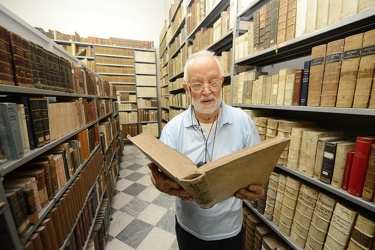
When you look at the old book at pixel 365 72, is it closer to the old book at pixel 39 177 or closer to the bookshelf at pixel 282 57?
the bookshelf at pixel 282 57

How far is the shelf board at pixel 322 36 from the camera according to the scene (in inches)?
27.8

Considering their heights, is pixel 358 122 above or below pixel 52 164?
above

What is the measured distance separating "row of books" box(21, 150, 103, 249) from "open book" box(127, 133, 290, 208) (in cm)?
56

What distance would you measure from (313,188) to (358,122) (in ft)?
1.59

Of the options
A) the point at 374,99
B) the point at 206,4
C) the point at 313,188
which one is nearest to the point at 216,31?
the point at 206,4

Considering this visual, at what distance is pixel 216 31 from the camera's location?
5.92 ft

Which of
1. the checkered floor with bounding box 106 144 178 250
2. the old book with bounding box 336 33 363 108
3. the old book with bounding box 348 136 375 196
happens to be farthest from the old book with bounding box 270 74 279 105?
the checkered floor with bounding box 106 144 178 250

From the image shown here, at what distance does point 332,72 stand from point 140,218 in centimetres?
218

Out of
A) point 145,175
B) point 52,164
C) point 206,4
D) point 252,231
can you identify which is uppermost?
point 206,4

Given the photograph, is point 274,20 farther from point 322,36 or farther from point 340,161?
point 340,161

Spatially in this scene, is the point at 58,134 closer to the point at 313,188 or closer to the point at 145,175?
the point at 313,188

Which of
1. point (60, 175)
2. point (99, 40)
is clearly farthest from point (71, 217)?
point (99, 40)

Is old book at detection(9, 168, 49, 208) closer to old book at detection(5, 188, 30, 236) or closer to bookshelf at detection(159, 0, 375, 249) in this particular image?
old book at detection(5, 188, 30, 236)

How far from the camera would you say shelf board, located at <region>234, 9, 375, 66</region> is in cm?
71
